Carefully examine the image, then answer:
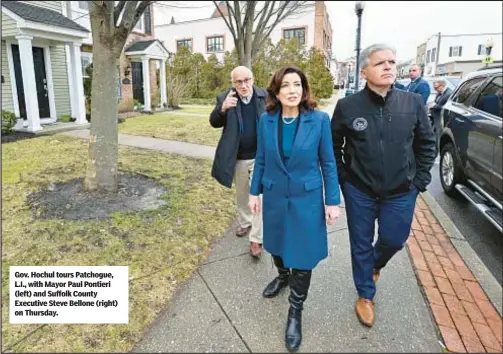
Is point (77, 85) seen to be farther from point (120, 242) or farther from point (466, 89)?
point (466, 89)

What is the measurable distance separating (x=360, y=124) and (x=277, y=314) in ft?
4.72

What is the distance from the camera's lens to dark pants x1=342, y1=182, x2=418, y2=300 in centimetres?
246

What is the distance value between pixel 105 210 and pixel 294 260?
2860 mm

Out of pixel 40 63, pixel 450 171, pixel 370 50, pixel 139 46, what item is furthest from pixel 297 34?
pixel 370 50

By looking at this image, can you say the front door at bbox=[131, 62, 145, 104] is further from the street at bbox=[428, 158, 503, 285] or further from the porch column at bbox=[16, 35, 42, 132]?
the street at bbox=[428, 158, 503, 285]

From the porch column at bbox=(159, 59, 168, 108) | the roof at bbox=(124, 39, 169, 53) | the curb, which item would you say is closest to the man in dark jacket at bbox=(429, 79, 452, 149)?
the curb

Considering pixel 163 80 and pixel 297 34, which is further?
pixel 297 34

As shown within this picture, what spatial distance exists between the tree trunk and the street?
14.8 feet

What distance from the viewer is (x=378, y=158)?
2352 millimetres

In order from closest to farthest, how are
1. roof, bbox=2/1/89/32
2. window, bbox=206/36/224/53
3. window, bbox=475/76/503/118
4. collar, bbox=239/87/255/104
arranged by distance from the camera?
collar, bbox=239/87/255/104 → window, bbox=475/76/503/118 → roof, bbox=2/1/89/32 → window, bbox=206/36/224/53

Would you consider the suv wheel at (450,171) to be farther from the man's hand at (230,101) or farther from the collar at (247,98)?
the man's hand at (230,101)

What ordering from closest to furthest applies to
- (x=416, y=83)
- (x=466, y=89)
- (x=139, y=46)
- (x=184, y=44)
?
(x=466, y=89), (x=416, y=83), (x=139, y=46), (x=184, y=44)

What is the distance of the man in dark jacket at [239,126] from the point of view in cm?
321

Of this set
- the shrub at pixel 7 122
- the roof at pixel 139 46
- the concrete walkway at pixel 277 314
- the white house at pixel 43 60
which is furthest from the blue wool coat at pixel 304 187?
the roof at pixel 139 46
